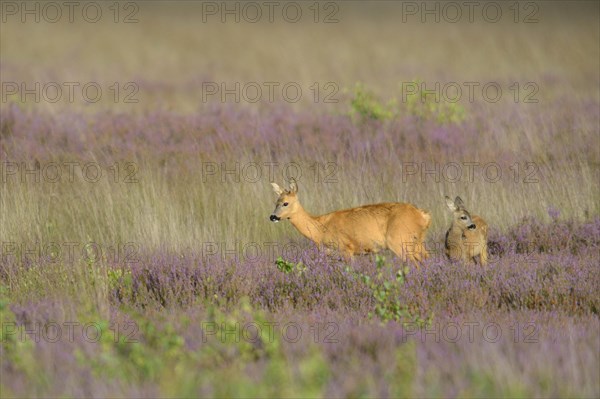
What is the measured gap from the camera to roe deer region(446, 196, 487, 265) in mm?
10281

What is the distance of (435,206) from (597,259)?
10.1ft

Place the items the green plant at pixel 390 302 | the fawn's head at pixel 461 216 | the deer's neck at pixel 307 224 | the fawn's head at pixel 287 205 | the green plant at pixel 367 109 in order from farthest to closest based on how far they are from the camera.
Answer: the green plant at pixel 367 109 < the deer's neck at pixel 307 224 < the fawn's head at pixel 287 205 < the fawn's head at pixel 461 216 < the green plant at pixel 390 302

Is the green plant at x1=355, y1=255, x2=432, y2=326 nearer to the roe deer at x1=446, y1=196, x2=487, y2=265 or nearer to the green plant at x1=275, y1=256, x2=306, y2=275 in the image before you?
the green plant at x1=275, y1=256, x2=306, y2=275

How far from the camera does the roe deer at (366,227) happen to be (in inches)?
415

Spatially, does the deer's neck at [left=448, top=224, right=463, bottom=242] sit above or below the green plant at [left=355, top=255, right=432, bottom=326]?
above

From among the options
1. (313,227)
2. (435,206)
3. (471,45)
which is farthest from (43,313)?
(471,45)

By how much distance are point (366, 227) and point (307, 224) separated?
2.50 ft

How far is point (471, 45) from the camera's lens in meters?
44.5

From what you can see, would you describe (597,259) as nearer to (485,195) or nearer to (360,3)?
(485,195)

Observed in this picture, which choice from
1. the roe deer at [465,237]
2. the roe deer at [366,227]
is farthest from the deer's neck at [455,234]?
the roe deer at [366,227]

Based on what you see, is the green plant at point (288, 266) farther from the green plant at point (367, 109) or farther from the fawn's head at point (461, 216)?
the green plant at point (367, 109)

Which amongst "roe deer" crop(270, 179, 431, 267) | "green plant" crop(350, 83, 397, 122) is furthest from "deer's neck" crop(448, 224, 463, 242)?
"green plant" crop(350, 83, 397, 122)

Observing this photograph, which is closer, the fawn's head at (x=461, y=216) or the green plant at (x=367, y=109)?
the fawn's head at (x=461, y=216)

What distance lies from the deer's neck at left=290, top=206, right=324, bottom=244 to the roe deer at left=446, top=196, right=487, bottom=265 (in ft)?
4.45
